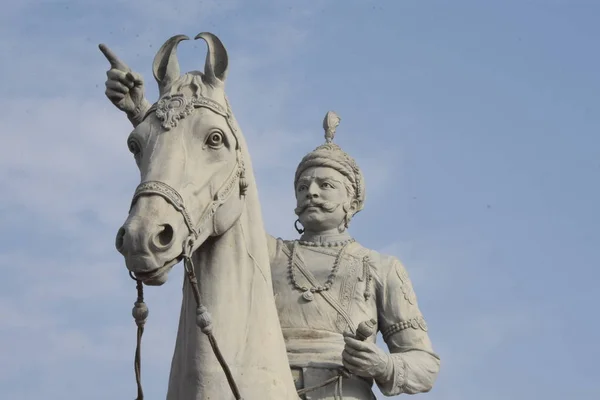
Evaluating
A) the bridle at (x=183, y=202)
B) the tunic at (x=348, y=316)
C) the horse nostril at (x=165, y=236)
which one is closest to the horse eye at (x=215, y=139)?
the bridle at (x=183, y=202)

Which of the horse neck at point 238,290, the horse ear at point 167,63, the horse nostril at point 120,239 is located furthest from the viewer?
the horse ear at point 167,63

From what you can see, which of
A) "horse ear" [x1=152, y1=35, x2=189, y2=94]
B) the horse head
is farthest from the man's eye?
"horse ear" [x1=152, y1=35, x2=189, y2=94]

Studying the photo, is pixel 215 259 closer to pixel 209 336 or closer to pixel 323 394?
pixel 209 336

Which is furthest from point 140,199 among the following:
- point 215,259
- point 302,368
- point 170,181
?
point 302,368

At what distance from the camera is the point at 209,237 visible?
7695 millimetres

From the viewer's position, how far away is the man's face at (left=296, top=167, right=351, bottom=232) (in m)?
9.91

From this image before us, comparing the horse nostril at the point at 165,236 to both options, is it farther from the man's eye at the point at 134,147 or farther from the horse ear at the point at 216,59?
the horse ear at the point at 216,59

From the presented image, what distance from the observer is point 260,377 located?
7.54 meters

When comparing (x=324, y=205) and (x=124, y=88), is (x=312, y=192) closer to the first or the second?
(x=324, y=205)

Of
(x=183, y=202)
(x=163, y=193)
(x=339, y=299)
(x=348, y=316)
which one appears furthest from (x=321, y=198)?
(x=163, y=193)

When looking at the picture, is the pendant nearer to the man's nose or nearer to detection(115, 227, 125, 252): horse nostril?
the man's nose

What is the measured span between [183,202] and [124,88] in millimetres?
1414

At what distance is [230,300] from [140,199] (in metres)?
0.95

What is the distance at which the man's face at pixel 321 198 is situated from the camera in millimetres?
9906
